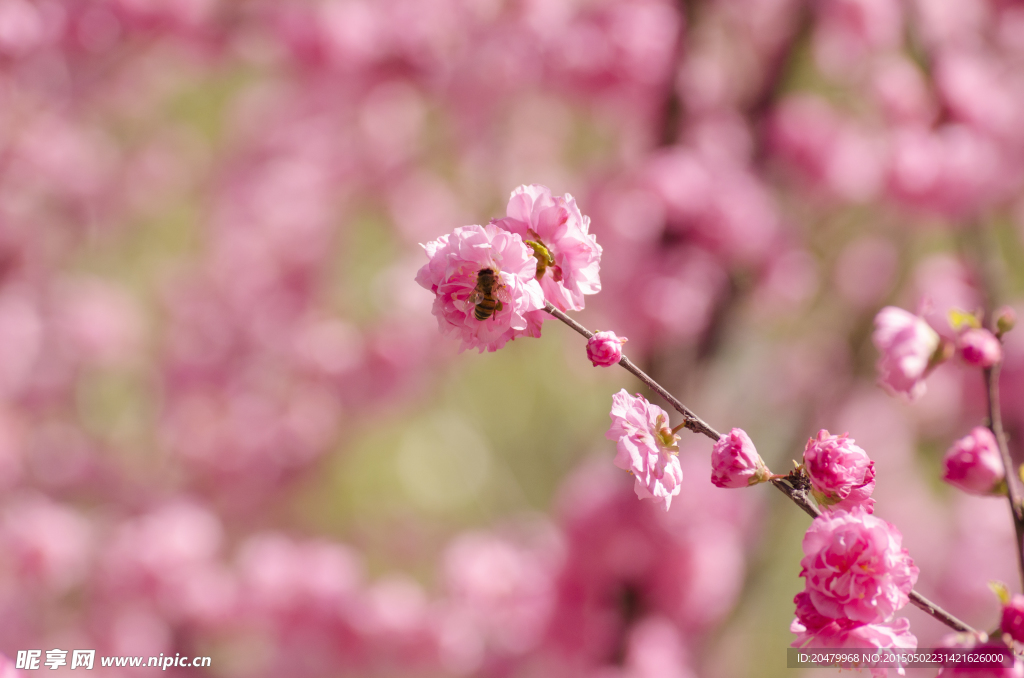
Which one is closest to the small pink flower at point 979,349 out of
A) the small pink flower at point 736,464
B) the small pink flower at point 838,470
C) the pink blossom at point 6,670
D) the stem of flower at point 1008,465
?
the stem of flower at point 1008,465

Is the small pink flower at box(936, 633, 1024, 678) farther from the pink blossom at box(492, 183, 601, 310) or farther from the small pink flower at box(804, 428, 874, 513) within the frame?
the pink blossom at box(492, 183, 601, 310)

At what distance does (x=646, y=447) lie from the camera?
32.3 inches

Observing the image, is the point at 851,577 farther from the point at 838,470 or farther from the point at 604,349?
the point at 604,349

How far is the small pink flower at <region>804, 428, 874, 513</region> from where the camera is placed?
2.62 ft

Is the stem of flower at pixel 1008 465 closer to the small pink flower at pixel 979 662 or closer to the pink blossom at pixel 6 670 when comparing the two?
the small pink flower at pixel 979 662

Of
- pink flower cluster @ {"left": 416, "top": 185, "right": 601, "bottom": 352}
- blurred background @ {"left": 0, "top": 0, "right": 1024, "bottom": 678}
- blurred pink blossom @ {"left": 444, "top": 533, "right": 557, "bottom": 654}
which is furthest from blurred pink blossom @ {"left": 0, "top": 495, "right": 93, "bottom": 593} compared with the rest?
pink flower cluster @ {"left": 416, "top": 185, "right": 601, "bottom": 352}

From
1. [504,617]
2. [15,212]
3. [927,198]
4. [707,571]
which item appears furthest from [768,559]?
[15,212]

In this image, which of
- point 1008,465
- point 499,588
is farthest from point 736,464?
point 499,588

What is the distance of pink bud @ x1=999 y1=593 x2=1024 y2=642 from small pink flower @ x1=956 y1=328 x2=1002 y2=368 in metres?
0.25

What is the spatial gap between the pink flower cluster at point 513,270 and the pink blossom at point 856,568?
1.23 ft

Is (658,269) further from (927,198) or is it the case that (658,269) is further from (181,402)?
(181,402)

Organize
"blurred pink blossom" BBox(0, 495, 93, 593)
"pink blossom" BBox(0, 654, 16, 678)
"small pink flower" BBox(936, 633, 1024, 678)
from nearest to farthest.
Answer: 1. "small pink flower" BBox(936, 633, 1024, 678)
2. "pink blossom" BBox(0, 654, 16, 678)
3. "blurred pink blossom" BBox(0, 495, 93, 593)

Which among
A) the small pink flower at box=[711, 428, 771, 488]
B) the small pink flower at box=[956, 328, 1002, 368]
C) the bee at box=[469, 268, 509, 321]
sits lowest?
the small pink flower at box=[711, 428, 771, 488]

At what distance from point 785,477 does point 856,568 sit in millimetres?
117
